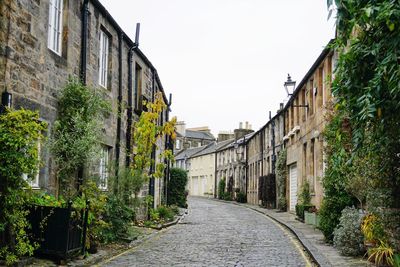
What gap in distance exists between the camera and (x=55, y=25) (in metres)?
10.9

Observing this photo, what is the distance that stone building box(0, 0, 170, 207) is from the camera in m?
Result: 8.84

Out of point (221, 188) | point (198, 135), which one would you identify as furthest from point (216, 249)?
point (198, 135)

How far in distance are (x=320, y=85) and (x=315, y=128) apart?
1.75 m

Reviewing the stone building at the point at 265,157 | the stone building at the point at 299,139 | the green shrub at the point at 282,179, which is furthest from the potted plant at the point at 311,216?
the stone building at the point at 265,157

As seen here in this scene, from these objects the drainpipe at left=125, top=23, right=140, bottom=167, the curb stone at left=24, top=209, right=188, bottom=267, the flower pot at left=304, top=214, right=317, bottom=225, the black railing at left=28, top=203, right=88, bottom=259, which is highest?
the drainpipe at left=125, top=23, right=140, bottom=167

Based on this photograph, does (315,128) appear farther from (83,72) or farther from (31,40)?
(31,40)

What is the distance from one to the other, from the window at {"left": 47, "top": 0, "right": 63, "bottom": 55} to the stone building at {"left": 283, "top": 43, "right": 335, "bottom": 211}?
8.85 metres

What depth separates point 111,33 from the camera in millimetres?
14625

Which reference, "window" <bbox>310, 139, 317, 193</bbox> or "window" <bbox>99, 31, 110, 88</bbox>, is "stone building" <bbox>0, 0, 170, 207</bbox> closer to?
"window" <bbox>99, 31, 110, 88</bbox>

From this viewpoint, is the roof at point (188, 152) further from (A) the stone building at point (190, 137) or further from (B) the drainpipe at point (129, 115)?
(B) the drainpipe at point (129, 115)

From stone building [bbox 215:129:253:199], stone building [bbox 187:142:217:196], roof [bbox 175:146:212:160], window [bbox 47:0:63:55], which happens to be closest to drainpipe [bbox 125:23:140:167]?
window [bbox 47:0:63:55]

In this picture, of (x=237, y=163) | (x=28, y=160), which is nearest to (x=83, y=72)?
(x=28, y=160)

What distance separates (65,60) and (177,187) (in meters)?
18.9

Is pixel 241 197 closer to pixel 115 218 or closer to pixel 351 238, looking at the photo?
pixel 115 218
